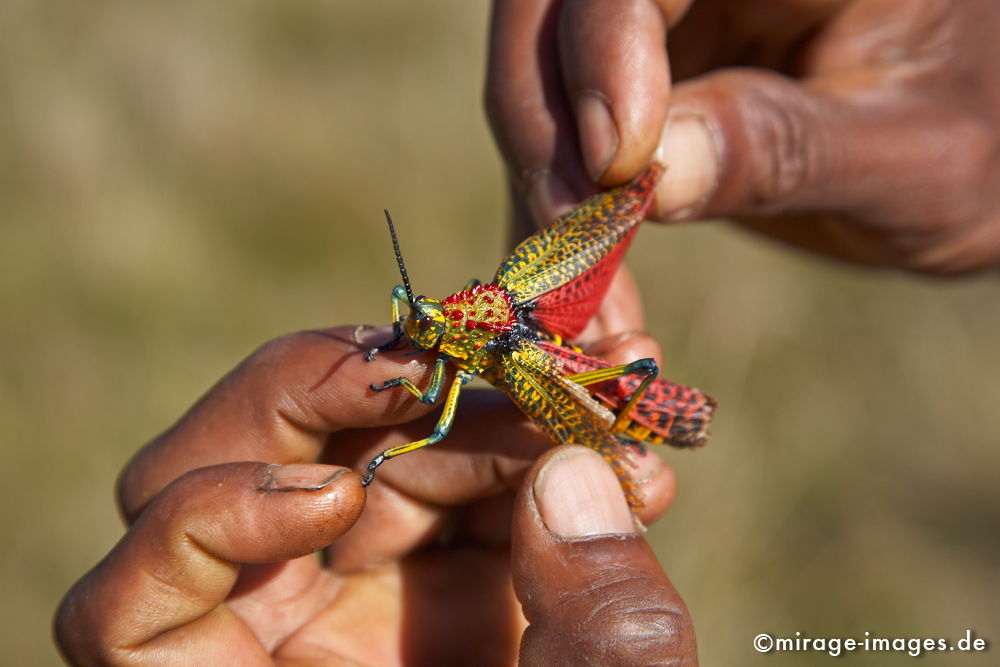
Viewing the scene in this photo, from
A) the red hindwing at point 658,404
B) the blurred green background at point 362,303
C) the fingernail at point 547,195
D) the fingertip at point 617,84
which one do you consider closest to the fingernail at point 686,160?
the fingertip at point 617,84

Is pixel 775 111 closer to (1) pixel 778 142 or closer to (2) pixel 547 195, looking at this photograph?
(1) pixel 778 142

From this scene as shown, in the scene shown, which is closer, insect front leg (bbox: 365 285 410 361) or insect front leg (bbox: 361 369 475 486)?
insect front leg (bbox: 361 369 475 486)

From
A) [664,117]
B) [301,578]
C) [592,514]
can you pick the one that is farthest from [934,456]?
[301,578]

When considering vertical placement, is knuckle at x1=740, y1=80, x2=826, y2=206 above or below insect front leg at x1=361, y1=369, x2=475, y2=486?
above

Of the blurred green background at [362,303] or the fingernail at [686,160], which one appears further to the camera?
the blurred green background at [362,303]

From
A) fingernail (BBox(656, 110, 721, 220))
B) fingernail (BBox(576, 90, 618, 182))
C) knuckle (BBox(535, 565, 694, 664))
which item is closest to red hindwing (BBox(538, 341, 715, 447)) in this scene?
knuckle (BBox(535, 565, 694, 664))

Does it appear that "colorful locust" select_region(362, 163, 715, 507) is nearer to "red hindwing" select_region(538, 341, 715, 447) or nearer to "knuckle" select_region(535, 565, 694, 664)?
"red hindwing" select_region(538, 341, 715, 447)

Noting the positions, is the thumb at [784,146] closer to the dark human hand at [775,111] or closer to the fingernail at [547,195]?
the dark human hand at [775,111]
